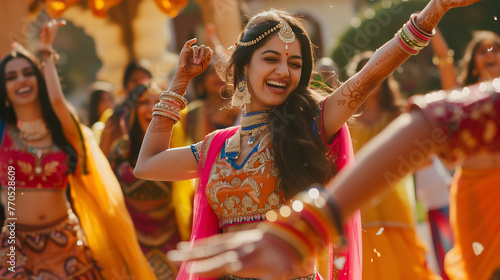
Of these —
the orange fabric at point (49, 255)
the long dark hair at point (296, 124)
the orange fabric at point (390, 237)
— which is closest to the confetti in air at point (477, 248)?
the orange fabric at point (390, 237)

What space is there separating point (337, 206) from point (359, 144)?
307 centimetres

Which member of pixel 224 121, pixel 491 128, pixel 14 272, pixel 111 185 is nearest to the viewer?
pixel 491 128

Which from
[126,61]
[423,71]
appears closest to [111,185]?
[126,61]

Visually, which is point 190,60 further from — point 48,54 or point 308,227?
point 48,54

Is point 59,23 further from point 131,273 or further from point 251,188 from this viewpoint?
point 251,188

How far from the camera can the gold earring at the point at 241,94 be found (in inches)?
95.5

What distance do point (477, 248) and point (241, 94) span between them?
1.57m

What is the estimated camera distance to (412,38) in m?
2.02

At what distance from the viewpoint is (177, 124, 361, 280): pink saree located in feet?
7.41

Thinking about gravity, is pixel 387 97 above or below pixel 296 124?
above

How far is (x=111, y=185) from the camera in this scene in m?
4.08

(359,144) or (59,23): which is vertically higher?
Answer: (59,23)

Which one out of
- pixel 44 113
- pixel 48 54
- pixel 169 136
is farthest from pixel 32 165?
pixel 169 136

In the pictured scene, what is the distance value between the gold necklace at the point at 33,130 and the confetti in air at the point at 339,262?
229 cm
